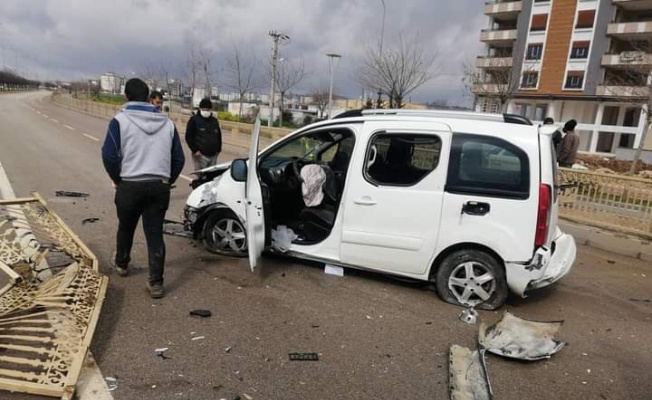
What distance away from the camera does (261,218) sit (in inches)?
184

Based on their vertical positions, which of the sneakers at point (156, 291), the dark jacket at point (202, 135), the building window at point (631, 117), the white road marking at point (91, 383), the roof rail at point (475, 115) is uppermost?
the building window at point (631, 117)

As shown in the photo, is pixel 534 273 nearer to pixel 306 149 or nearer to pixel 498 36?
pixel 306 149

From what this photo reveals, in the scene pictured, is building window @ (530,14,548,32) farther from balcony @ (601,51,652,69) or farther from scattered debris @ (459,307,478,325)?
scattered debris @ (459,307,478,325)

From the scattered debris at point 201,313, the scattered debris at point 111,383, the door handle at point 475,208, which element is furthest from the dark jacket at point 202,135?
the scattered debris at point 111,383

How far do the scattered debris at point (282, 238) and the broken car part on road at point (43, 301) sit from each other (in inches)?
69.3

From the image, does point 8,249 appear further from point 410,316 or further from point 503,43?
point 503,43

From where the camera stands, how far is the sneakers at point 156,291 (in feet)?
13.8

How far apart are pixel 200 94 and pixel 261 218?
46.9 m

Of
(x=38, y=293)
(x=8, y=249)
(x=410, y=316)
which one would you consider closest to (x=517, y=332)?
(x=410, y=316)

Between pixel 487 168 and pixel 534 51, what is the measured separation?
47.3 metres

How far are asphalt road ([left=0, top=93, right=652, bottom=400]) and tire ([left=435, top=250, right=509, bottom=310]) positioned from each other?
0.57ft

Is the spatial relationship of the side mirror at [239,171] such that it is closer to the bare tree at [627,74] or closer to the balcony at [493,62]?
the bare tree at [627,74]

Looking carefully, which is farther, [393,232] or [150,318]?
[393,232]

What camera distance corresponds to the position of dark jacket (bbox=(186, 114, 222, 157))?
7.65 metres
